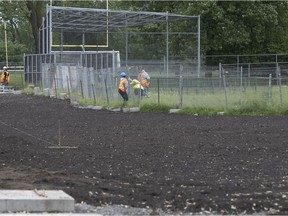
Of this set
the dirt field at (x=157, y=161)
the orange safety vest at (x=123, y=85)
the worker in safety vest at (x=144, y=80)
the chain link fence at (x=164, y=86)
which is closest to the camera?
the dirt field at (x=157, y=161)

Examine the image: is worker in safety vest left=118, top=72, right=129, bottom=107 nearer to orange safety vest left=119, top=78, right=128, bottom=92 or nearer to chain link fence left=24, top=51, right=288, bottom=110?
orange safety vest left=119, top=78, right=128, bottom=92

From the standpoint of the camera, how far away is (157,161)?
537 inches

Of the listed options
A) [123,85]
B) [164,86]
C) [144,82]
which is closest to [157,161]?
[123,85]

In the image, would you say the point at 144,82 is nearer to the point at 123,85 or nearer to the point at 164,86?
the point at 164,86

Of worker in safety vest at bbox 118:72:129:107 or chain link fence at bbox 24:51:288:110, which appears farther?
worker in safety vest at bbox 118:72:129:107

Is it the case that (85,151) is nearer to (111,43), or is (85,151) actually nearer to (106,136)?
(106,136)

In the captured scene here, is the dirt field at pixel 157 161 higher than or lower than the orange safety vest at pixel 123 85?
lower

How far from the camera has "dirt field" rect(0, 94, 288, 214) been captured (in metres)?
9.53

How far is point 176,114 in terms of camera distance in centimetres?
2670

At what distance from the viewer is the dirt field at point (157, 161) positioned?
9.53 metres

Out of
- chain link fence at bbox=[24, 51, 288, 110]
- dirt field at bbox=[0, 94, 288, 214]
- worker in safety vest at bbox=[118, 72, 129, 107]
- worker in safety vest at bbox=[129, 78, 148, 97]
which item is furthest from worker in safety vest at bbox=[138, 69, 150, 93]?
dirt field at bbox=[0, 94, 288, 214]

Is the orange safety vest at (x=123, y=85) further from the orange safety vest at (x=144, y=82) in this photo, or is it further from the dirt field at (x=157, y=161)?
the dirt field at (x=157, y=161)

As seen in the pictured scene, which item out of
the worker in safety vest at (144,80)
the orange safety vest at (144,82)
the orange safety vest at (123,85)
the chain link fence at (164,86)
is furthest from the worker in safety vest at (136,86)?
the orange safety vest at (144,82)

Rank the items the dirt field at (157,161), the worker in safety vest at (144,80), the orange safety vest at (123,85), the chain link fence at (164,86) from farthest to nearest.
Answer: the worker in safety vest at (144,80), the orange safety vest at (123,85), the chain link fence at (164,86), the dirt field at (157,161)
